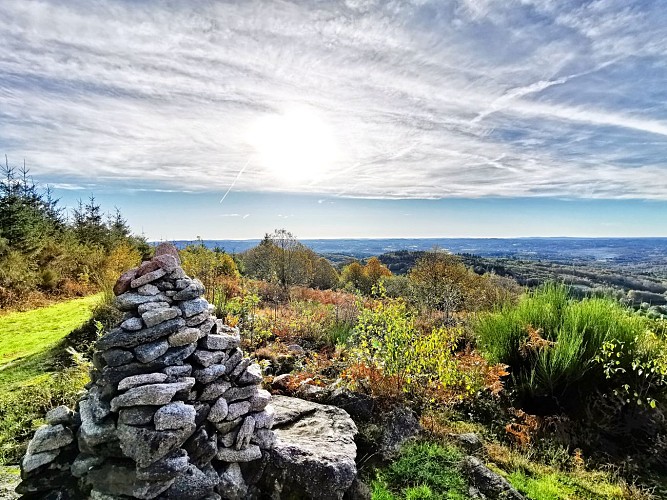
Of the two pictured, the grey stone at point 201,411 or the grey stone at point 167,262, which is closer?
the grey stone at point 201,411

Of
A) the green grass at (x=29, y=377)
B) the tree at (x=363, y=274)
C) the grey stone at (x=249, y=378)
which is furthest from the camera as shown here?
the tree at (x=363, y=274)

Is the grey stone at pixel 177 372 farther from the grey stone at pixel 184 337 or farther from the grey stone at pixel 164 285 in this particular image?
the grey stone at pixel 164 285

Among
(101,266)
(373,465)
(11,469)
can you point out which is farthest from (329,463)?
(101,266)

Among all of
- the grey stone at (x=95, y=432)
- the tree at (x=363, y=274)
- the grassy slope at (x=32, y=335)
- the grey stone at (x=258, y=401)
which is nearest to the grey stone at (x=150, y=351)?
the grey stone at (x=95, y=432)

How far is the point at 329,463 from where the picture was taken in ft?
13.0

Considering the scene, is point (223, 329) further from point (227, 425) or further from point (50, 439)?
point (50, 439)

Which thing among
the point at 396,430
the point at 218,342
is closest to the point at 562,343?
the point at 396,430

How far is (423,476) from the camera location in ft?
14.6

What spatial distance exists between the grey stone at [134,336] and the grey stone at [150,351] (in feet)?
0.15

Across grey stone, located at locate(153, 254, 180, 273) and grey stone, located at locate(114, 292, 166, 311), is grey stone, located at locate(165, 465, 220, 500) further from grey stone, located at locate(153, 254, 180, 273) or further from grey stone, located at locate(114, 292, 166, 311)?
grey stone, located at locate(153, 254, 180, 273)

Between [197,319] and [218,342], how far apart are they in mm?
308

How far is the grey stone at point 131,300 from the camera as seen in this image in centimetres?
366

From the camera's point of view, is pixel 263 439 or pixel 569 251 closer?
pixel 263 439

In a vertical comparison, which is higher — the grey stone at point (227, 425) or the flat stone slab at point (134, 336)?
the flat stone slab at point (134, 336)
